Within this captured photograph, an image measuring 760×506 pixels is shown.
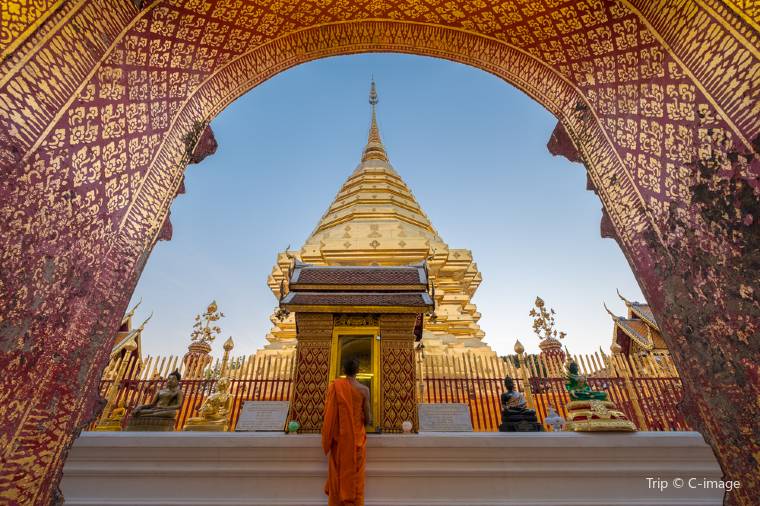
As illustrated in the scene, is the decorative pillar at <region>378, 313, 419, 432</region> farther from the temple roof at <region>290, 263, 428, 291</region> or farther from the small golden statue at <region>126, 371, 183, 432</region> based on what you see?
the small golden statue at <region>126, 371, 183, 432</region>

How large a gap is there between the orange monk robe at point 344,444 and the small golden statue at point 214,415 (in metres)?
2.15

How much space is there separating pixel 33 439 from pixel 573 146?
552cm

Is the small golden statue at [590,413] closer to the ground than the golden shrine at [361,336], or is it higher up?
closer to the ground

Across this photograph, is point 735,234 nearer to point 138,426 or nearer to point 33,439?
point 33,439

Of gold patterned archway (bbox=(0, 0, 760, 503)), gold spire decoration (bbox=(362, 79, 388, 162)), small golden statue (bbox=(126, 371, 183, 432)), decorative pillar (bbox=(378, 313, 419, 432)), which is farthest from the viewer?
gold spire decoration (bbox=(362, 79, 388, 162))

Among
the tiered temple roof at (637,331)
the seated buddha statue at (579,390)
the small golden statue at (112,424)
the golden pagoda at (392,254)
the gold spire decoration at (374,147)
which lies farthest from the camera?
the gold spire decoration at (374,147)

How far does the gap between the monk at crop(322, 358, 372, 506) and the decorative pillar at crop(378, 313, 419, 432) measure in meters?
0.48

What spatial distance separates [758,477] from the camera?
7.95 feet

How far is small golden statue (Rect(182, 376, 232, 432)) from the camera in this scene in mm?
4293

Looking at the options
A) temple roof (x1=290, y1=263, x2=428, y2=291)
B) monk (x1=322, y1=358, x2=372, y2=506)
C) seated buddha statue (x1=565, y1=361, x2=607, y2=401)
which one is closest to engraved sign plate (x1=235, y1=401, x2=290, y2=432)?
monk (x1=322, y1=358, x2=372, y2=506)

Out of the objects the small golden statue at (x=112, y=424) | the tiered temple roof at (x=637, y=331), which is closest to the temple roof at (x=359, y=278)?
the small golden statue at (x=112, y=424)

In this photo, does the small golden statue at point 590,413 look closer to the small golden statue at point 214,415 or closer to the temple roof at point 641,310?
the small golden statue at point 214,415

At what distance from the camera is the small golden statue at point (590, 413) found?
10.2ft

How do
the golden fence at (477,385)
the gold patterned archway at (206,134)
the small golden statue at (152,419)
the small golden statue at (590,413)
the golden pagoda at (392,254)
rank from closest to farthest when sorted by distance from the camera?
the gold patterned archway at (206,134) < the small golden statue at (590,413) < the small golden statue at (152,419) < the golden fence at (477,385) < the golden pagoda at (392,254)
